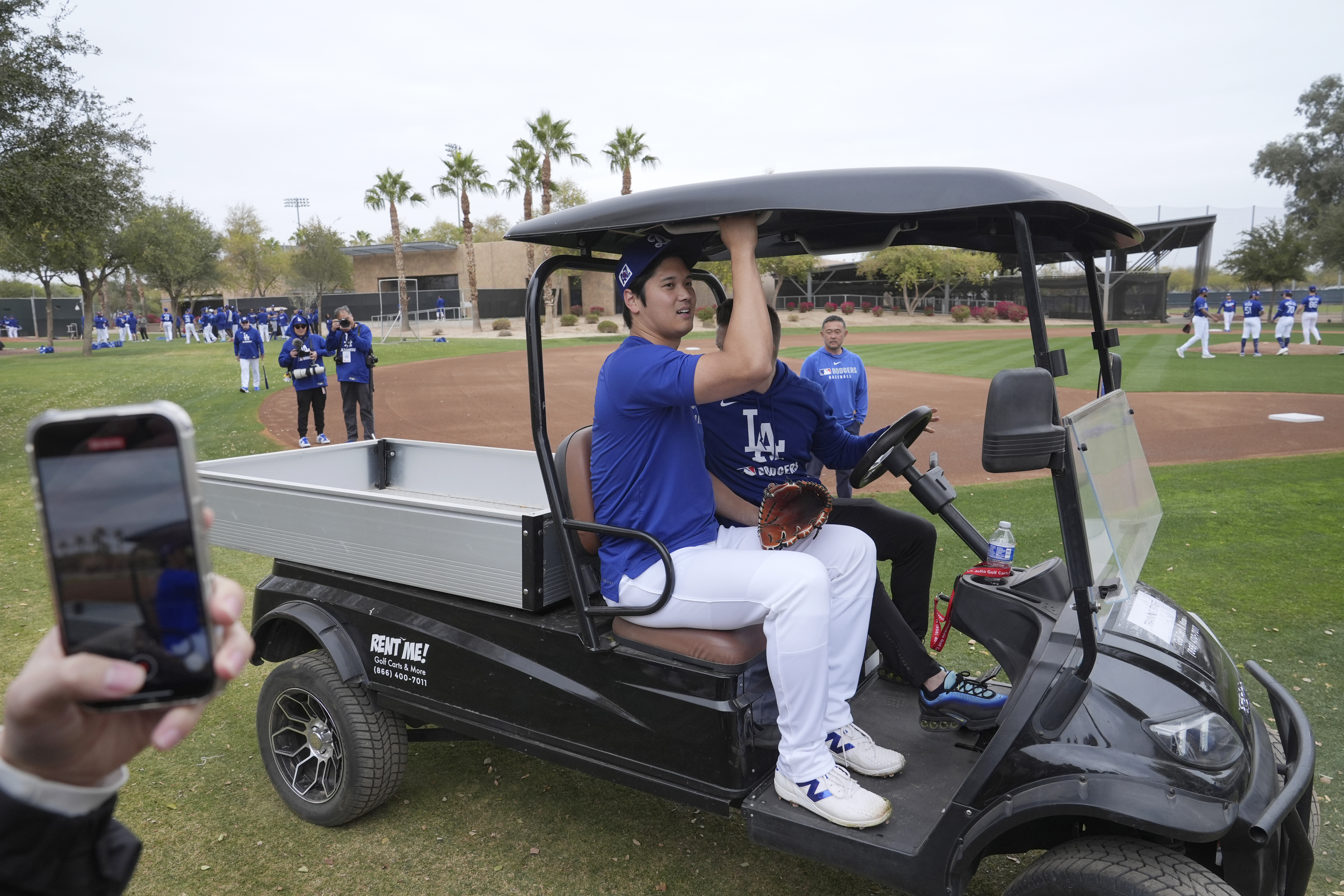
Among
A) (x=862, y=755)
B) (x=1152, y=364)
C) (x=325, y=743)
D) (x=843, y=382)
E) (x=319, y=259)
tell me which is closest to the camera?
(x=862, y=755)

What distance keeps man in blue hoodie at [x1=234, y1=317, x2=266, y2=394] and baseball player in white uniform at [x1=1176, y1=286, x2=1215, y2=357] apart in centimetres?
2223

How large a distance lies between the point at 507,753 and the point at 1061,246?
3.11 m

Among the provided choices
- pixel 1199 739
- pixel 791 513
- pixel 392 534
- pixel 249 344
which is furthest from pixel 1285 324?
pixel 392 534

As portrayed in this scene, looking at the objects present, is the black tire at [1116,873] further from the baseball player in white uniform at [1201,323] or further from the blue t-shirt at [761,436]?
the baseball player in white uniform at [1201,323]

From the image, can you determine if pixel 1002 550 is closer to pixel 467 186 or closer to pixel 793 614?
pixel 793 614

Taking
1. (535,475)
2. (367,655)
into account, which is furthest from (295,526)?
(535,475)

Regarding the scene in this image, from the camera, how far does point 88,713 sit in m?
0.82

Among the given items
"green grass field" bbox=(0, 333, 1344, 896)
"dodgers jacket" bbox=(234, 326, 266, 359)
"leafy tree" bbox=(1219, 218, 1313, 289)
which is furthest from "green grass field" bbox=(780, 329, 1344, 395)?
"leafy tree" bbox=(1219, 218, 1313, 289)

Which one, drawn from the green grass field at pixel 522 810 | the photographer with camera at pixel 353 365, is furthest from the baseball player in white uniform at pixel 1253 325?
the photographer with camera at pixel 353 365

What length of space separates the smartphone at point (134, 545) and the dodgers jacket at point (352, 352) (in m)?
11.2

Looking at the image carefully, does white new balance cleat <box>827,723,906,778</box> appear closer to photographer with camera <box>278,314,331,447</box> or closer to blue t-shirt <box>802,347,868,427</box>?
blue t-shirt <box>802,347,868,427</box>

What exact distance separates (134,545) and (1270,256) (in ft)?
180

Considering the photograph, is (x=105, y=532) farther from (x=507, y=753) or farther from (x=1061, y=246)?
(x=507, y=753)

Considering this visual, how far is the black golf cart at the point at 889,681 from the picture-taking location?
2.09 meters
